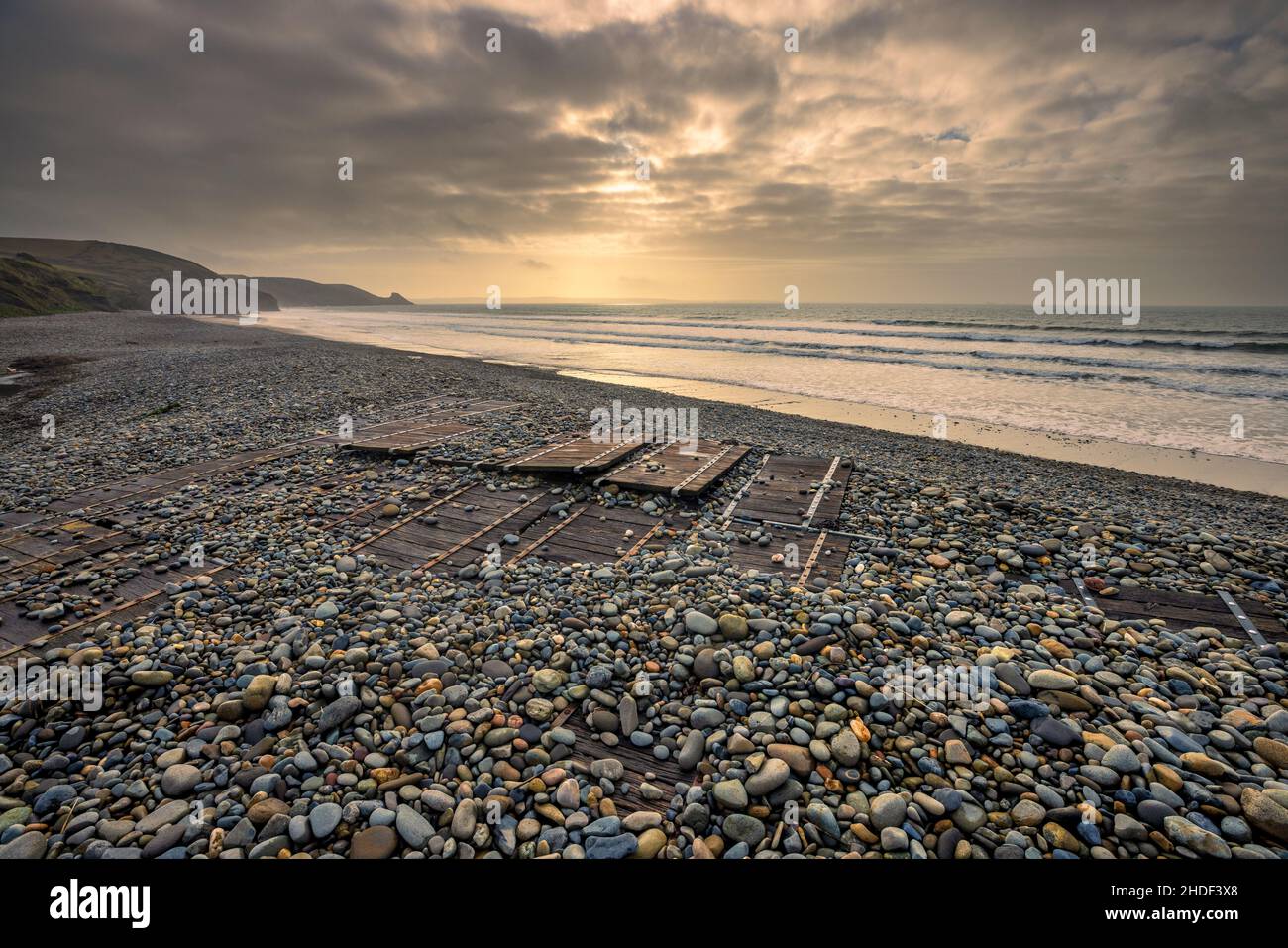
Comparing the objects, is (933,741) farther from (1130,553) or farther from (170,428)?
(170,428)

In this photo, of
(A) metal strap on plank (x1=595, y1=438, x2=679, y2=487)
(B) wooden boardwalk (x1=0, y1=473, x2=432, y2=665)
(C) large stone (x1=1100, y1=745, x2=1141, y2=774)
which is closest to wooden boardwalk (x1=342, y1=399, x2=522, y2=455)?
(A) metal strap on plank (x1=595, y1=438, x2=679, y2=487)

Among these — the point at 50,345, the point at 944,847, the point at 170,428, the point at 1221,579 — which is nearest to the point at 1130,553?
the point at 1221,579

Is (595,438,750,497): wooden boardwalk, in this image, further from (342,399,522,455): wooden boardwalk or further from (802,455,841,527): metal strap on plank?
(342,399,522,455): wooden boardwalk

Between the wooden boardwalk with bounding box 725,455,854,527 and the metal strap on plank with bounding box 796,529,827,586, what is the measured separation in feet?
1.43

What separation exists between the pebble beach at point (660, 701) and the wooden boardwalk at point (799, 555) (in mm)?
196

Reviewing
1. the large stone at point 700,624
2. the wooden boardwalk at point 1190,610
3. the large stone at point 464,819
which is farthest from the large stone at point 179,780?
the wooden boardwalk at point 1190,610

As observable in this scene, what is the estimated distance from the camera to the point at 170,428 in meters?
13.9

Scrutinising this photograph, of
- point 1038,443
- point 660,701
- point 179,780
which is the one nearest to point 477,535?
point 660,701

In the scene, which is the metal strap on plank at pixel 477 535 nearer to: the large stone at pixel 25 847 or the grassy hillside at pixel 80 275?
the large stone at pixel 25 847

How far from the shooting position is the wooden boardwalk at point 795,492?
8820 millimetres

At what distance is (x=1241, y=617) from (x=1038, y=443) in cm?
1180

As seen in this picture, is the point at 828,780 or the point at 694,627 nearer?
the point at 828,780
